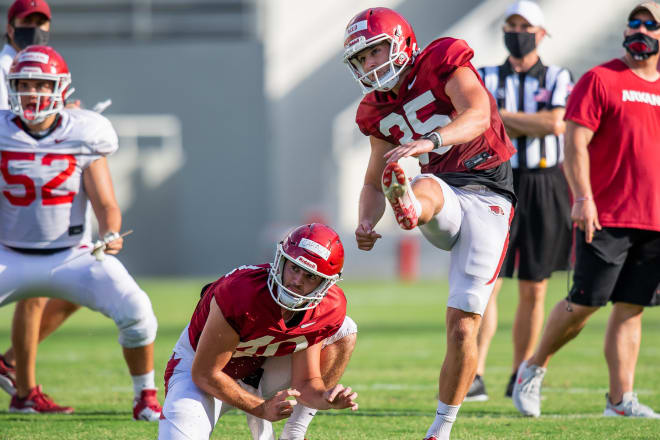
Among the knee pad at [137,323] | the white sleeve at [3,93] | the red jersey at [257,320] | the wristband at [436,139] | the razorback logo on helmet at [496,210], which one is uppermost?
the white sleeve at [3,93]

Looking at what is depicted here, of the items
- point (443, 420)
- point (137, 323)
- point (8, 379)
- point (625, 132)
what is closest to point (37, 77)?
point (137, 323)

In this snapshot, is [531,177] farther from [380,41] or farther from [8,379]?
[8,379]

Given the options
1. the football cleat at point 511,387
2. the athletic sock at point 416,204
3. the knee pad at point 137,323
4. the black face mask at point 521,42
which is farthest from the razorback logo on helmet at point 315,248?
the black face mask at point 521,42

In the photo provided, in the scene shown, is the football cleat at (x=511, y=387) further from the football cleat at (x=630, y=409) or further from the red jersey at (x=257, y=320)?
the red jersey at (x=257, y=320)

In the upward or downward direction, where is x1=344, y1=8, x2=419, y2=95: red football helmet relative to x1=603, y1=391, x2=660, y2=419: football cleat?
upward

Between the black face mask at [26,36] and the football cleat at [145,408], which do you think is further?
the black face mask at [26,36]

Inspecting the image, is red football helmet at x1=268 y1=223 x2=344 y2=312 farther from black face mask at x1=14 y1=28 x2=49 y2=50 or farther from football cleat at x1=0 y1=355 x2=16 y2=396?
black face mask at x1=14 y1=28 x2=49 y2=50

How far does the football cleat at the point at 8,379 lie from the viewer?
5.11 meters

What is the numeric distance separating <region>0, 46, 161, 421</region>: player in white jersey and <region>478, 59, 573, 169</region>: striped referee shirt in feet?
7.31

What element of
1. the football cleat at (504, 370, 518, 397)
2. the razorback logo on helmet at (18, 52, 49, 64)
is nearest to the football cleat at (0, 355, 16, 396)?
the razorback logo on helmet at (18, 52, 49, 64)

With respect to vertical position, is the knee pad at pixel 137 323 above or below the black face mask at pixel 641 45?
below

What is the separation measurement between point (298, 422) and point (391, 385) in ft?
6.46

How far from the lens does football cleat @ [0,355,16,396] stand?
16.8ft

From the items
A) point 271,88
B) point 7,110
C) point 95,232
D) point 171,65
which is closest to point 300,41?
point 271,88
